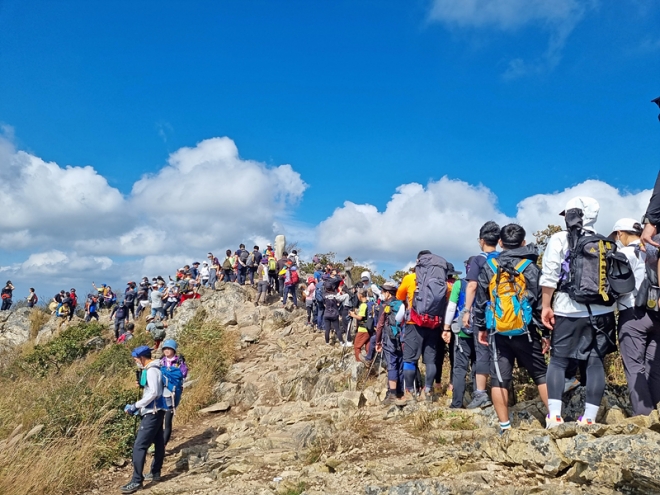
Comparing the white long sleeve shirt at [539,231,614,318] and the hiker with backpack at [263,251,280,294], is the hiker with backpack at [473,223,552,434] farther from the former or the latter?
the hiker with backpack at [263,251,280,294]

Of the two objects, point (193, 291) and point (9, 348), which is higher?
point (193, 291)

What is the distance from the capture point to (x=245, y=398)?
34.3 ft

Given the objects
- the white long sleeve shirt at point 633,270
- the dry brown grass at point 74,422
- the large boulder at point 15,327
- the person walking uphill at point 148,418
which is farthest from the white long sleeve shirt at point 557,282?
the large boulder at point 15,327

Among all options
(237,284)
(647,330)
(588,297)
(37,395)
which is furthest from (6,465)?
(237,284)

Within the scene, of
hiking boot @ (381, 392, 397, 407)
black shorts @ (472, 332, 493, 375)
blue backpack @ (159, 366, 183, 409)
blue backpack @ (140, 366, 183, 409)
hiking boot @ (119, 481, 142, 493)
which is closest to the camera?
black shorts @ (472, 332, 493, 375)

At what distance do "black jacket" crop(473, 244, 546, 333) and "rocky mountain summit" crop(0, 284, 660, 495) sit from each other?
1.06 metres

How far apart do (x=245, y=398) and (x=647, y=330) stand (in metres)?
8.47

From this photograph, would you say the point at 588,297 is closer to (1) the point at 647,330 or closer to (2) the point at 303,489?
(1) the point at 647,330

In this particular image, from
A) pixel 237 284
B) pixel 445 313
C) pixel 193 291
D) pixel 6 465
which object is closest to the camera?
pixel 6 465

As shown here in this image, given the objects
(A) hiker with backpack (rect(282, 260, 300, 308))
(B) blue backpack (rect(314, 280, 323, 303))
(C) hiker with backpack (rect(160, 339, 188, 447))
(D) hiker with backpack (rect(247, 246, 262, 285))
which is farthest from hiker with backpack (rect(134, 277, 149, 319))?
(C) hiker with backpack (rect(160, 339, 188, 447))

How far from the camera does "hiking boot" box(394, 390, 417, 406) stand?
631cm

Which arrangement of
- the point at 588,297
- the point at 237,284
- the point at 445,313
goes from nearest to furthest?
the point at 588,297, the point at 445,313, the point at 237,284

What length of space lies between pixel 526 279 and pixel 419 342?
2133 millimetres

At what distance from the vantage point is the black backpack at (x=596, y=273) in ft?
12.3
